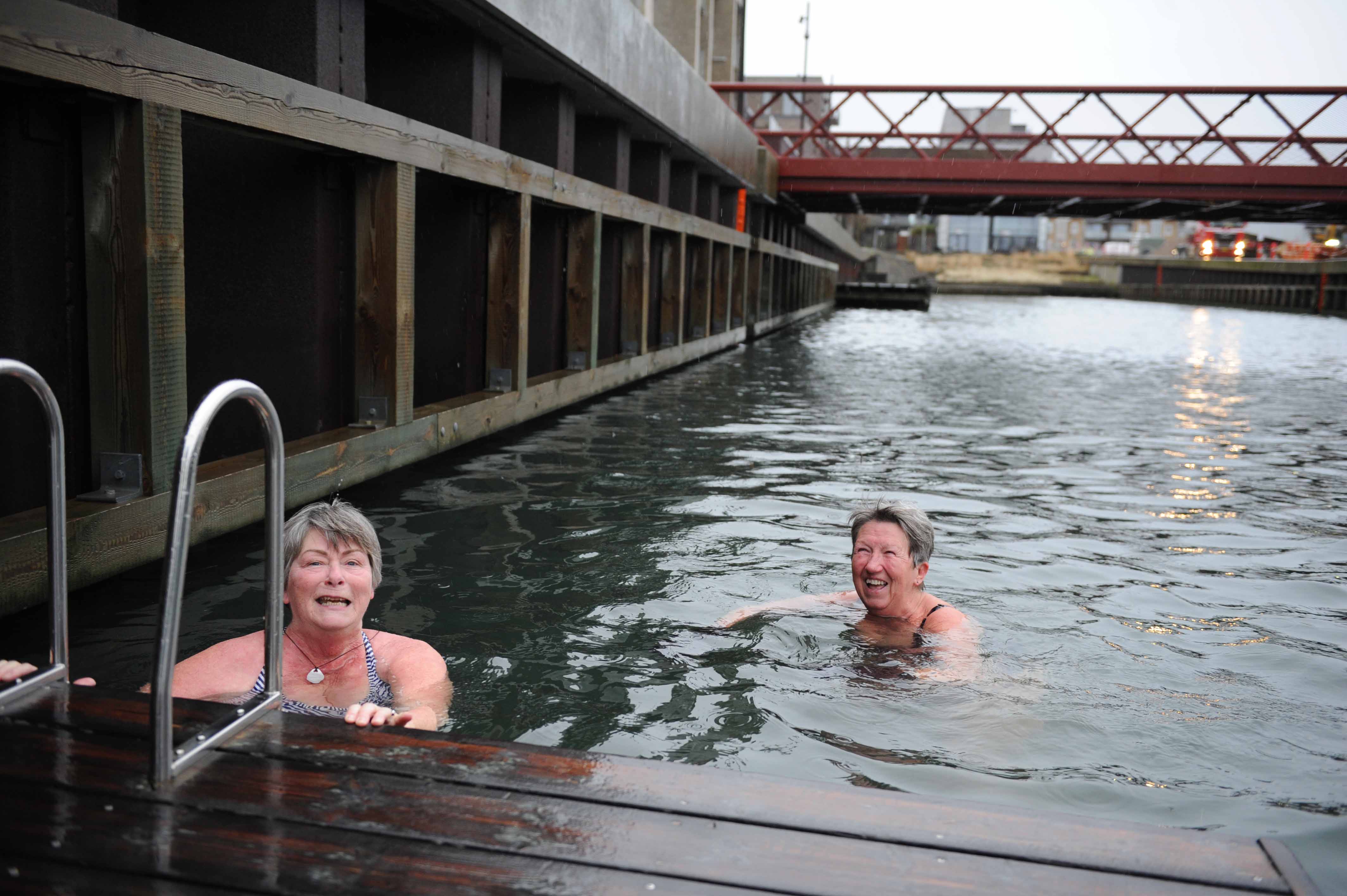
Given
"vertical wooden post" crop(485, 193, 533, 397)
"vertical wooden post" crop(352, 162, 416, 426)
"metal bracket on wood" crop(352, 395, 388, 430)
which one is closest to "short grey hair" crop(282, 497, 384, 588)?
"vertical wooden post" crop(352, 162, 416, 426)

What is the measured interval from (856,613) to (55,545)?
354 centimetres

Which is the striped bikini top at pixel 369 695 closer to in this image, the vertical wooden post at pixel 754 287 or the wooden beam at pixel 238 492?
the wooden beam at pixel 238 492

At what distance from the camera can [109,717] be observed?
2.96 meters

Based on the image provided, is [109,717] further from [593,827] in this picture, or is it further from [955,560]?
[955,560]

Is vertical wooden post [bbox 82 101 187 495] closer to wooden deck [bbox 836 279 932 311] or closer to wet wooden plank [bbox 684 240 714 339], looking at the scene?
wet wooden plank [bbox 684 240 714 339]

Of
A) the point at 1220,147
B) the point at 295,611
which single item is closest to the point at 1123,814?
the point at 295,611

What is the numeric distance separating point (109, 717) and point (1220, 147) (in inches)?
1091

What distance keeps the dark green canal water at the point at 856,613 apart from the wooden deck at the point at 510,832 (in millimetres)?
487

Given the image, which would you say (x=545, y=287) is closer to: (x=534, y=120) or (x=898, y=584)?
(x=534, y=120)

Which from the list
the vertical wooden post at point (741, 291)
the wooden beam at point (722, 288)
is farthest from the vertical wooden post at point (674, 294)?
the vertical wooden post at point (741, 291)

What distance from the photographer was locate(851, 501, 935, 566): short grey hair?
524 cm

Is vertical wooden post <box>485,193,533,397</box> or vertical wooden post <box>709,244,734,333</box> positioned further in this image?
vertical wooden post <box>709,244,734,333</box>

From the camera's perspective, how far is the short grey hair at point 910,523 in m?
5.24

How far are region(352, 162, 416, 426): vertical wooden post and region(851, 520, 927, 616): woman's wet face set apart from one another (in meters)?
3.85
